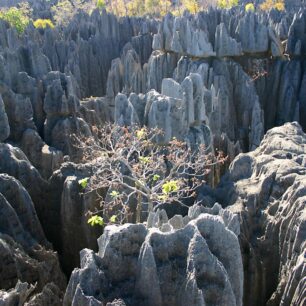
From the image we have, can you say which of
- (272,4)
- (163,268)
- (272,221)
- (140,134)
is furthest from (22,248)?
(272,4)

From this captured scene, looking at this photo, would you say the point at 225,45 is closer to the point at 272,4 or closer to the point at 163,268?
the point at 163,268

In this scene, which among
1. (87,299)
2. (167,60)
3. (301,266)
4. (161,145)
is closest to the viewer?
(87,299)

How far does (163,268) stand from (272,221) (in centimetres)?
408

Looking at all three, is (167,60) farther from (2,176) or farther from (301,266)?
(301,266)

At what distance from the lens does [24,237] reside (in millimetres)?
9930

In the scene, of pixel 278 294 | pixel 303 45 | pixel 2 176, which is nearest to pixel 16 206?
pixel 2 176

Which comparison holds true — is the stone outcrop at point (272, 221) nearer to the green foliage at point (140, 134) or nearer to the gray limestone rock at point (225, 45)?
the green foliage at point (140, 134)

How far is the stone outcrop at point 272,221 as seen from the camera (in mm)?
8391

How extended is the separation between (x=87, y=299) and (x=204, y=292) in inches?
58.1

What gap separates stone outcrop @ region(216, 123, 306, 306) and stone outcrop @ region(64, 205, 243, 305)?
2.08m

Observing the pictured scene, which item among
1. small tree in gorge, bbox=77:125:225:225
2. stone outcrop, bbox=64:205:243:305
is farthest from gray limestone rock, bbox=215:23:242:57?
stone outcrop, bbox=64:205:243:305

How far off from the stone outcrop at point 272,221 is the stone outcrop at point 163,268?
6.83ft

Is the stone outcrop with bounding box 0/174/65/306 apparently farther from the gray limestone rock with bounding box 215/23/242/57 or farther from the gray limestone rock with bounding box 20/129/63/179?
the gray limestone rock with bounding box 215/23/242/57

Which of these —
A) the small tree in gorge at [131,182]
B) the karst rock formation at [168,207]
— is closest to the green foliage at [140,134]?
the small tree in gorge at [131,182]
